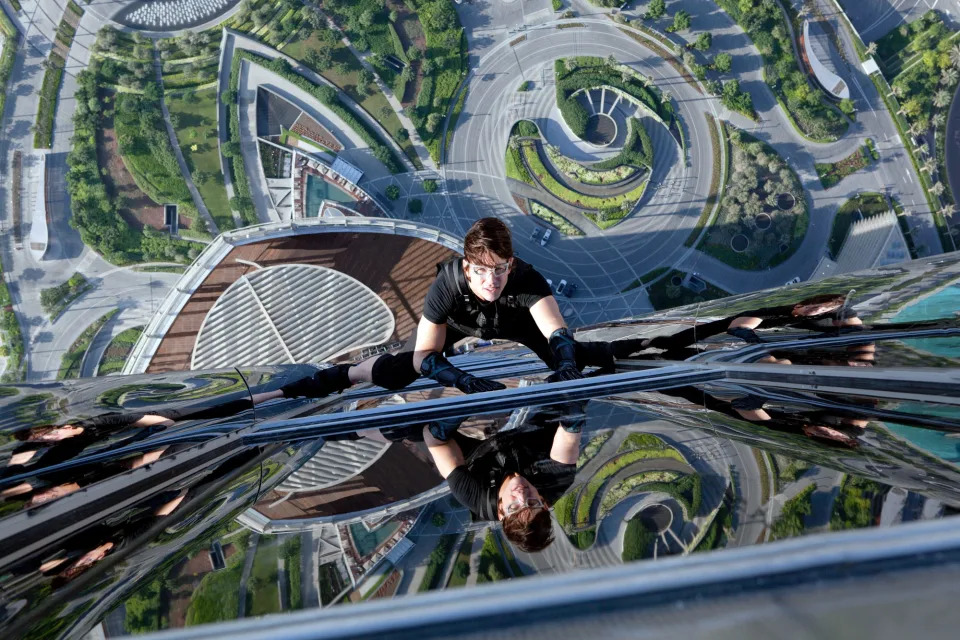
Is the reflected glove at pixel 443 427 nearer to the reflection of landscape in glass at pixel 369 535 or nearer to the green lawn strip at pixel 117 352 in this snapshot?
the reflection of landscape in glass at pixel 369 535

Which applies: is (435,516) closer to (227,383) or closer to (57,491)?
(57,491)

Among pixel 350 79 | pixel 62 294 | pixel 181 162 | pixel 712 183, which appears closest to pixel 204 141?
pixel 181 162

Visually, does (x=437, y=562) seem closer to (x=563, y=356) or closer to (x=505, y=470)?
(x=505, y=470)

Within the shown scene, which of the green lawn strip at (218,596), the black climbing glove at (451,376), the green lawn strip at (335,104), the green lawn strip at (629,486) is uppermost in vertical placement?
the green lawn strip at (335,104)

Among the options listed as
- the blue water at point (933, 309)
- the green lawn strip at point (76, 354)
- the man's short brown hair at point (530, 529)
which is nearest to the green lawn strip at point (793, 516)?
the man's short brown hair at point (530, 529)

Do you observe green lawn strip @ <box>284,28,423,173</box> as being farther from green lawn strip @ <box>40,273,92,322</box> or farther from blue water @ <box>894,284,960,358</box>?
blue water @ <box>894,284,960,358</box>

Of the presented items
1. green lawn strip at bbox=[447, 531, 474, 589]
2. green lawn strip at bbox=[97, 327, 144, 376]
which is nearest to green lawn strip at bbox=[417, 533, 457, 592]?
green lawn strip at bbox=[447, 531, 474, 589]
